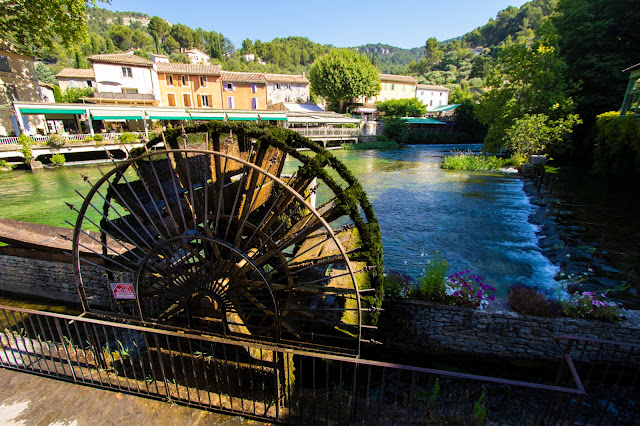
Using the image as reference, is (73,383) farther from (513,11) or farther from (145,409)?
(513,11)

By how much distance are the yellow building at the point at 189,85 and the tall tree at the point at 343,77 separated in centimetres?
1484

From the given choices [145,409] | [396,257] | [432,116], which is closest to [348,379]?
[145,409]

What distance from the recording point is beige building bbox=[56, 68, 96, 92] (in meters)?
42.7

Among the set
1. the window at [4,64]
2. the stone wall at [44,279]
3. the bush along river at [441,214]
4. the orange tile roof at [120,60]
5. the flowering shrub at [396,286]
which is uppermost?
the orange tile roof at [120,60]

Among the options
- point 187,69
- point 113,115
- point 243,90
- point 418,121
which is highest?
point 187,69

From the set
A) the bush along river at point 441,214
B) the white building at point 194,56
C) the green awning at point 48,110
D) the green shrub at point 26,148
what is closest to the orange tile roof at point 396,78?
the bush along river at point 441,214

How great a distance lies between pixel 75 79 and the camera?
4350 cm

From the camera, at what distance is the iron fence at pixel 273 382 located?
10.2 feet

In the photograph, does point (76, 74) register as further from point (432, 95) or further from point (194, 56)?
point (432, 95)

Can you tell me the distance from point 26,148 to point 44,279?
18.7m

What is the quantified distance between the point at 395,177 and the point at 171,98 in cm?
3019

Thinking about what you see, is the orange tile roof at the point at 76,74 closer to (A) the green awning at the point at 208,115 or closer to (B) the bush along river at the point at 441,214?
(A) the green awning at the point at 208,115

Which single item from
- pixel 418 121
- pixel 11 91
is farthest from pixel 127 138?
pixel 418 121

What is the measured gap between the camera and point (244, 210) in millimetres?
4750
